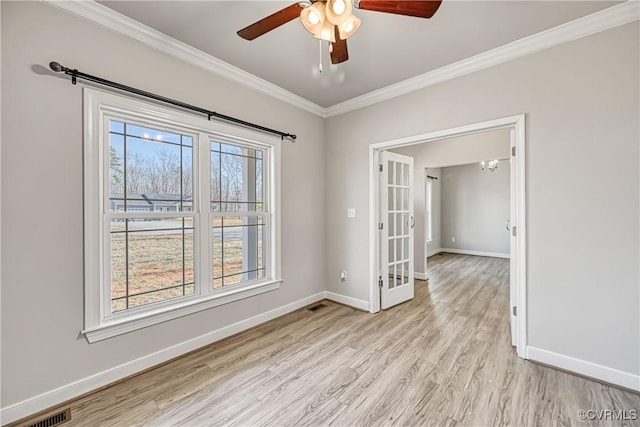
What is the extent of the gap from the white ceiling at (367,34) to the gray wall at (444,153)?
2.34 meters

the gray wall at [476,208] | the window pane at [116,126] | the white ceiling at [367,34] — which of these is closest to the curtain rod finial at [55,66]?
the window pane at [116,126]

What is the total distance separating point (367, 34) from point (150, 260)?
2.65 m

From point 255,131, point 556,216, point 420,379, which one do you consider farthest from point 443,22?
point 420,379

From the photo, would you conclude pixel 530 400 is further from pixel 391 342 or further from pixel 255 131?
pixel 255 131

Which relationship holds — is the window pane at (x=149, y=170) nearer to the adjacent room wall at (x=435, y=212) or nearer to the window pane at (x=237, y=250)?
the window pane at (x=237, y=250)

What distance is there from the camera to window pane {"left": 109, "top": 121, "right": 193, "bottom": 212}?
2115 mm

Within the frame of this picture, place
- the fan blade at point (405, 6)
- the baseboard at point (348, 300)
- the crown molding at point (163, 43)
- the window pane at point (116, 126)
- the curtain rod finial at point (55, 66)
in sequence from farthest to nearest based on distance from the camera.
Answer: the baseboard at point (348, 300), the window pane at point (116, 126), the crown molding at point (163, 43), the curtain rod finial at point (55, 66), the fan blade at point (405, 6)

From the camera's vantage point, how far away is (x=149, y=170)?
2.29m

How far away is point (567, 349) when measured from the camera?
2.16 meters

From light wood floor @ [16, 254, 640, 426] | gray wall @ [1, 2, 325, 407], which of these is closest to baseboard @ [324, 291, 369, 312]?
light wood floor @ [16, 254, 640, 426]

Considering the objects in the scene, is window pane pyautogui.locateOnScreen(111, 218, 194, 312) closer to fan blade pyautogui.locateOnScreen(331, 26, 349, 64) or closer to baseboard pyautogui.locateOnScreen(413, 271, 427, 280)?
fan blade pyautogui.locateOnScreen(331, 26, 349, 64)

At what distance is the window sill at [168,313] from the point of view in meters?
1.94

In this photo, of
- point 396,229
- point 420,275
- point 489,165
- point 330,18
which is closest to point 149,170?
point 330,18

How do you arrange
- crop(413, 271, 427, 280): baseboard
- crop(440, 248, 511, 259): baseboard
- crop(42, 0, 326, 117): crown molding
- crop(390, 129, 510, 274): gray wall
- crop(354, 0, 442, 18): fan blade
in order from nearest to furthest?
crop(354, 0, 442, 18): fan blade
crop(42, 0, 326, 117): crown molding
crop(390, 129, 510, 274): gray wall
crop(413, 271, 427, 280): baseboard
crop(440, 248, 511, 259): baseboard
